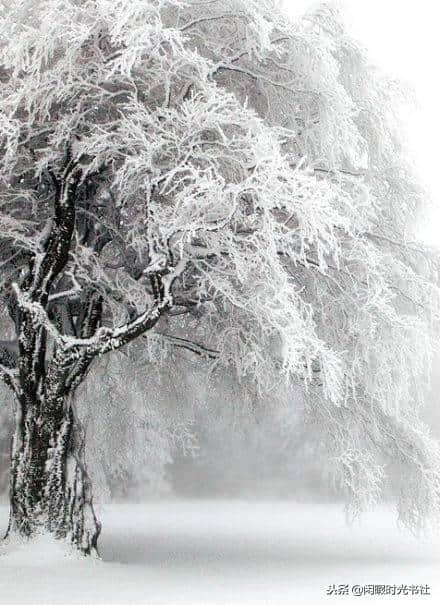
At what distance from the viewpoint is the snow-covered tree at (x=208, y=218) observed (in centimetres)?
917

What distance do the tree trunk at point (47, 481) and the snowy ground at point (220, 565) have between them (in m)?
0.37

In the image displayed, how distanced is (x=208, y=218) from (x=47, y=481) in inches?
156

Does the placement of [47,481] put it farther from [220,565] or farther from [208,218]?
[208,218]

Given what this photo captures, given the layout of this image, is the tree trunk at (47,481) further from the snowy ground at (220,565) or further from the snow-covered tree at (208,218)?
the snowy ground at (220,565)

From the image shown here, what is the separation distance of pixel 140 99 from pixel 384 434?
596 centimetres

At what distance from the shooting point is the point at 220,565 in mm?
11516

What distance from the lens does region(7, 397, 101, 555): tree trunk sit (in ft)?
34.2

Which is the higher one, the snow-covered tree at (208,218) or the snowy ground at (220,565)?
the snow-covered tree at (208,218)

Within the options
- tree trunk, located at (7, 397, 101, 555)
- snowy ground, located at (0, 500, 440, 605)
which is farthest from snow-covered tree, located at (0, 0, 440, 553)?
snowy ground, located at (0, 500, 440, 605)

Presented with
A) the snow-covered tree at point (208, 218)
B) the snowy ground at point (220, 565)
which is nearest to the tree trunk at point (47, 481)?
the snow-covered tree at point (208, 218)

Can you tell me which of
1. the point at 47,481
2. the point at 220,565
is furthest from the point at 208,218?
the point at 220,565

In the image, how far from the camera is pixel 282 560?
487 inches

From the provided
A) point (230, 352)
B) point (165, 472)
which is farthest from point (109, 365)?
point (165, 472)

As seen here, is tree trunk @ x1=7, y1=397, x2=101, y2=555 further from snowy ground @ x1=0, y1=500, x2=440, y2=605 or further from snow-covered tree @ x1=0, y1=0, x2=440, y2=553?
snowy ground @ x1=0, y1=500, x2=440, y2=605
